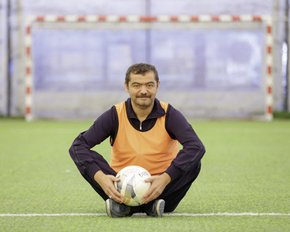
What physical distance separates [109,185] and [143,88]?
633mm

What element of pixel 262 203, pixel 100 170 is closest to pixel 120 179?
pixel 100 170

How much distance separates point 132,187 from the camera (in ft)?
17.4

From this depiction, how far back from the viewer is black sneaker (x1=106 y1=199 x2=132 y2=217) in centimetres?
540

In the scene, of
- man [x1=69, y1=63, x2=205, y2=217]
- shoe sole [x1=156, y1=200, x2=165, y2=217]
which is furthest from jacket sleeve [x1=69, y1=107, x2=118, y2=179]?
shoe sole [x1=156, y1=200, x2=165, y2=217]

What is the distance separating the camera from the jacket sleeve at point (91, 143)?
17.8 ft

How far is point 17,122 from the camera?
16.8 m

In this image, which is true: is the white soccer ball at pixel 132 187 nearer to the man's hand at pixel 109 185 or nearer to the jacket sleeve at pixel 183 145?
the man's hand at pixel 109 185

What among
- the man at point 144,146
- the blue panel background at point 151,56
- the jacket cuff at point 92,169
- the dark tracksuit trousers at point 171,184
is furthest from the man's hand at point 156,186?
the blue panel background at point 151,56

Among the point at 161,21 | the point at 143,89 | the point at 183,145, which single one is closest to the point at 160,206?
the point at 183,145

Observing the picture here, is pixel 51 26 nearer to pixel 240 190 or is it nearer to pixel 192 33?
pixel 192 33

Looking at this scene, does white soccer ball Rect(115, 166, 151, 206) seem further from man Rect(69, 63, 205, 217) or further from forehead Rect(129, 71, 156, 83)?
forehead Rect(129, 71, 156, 83)

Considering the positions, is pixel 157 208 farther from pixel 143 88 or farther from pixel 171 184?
pixel 143 88

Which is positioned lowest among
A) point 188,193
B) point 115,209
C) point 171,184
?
point 188,193

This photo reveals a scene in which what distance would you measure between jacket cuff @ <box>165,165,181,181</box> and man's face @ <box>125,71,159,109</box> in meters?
0.43
